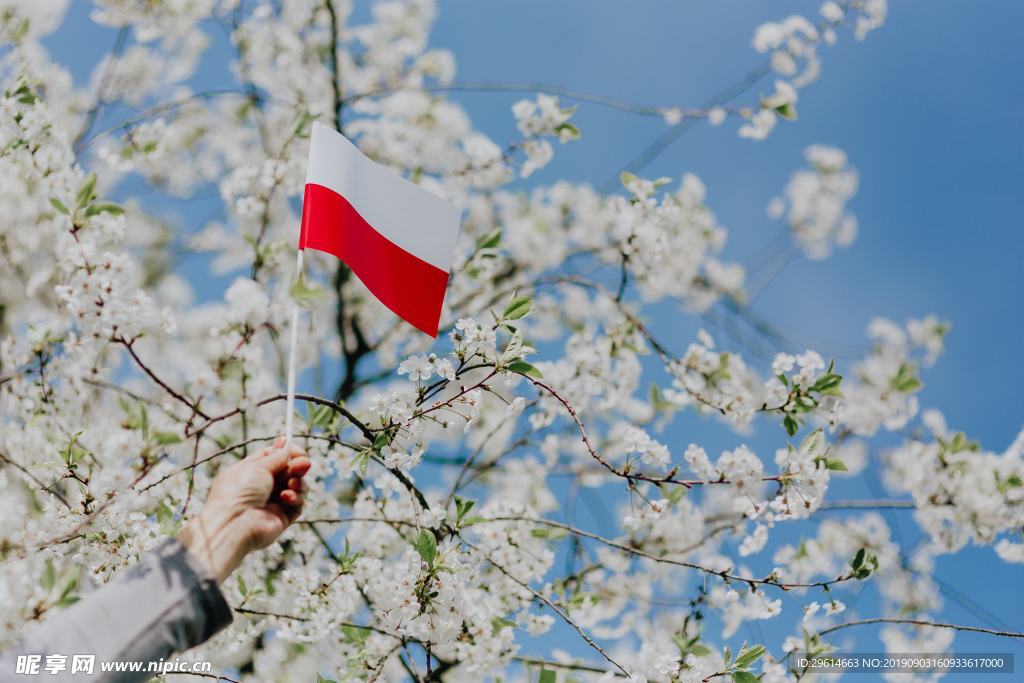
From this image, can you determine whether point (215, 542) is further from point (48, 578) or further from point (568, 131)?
point (568, 131)

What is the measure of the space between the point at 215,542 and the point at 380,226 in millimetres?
1209

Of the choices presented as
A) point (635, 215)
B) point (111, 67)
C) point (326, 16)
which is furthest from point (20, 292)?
point (635, 215)

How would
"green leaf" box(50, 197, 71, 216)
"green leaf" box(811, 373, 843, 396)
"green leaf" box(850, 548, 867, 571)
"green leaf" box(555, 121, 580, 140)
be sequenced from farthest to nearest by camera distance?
"green leaf" box(555, 121, 580, 140)
"green leaf" box(811, 373, 843, 396)
"green leaf" box(850, 548, 867, 571)
"green leaf" box(50, 197, 71, 216)

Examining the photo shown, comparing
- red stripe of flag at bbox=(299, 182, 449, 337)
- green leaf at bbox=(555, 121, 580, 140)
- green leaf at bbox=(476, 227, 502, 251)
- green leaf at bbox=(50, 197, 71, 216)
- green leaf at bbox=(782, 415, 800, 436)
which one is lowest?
green leaf at bbox=(782, 415, 800, 436)

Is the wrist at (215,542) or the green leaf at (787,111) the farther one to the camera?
the green leaf at (787,111)

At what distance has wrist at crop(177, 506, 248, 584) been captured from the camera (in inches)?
53.9

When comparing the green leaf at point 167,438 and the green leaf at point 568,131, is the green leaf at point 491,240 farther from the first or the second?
the green leaf at point 167,438

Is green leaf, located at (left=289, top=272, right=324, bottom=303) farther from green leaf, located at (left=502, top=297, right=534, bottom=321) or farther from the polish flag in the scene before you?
green leaf, located at (left=502, top=297, right=534, bottom=321)

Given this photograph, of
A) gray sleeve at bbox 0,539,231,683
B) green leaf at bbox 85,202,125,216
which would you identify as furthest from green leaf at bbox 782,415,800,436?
green leaf at bbox 85,202,125,216

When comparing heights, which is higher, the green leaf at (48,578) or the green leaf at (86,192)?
the green leaf at (86,192)

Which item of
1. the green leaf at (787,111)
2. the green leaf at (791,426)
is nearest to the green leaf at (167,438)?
the green leaf at (791,426)

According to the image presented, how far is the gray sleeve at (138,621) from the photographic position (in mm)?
1166

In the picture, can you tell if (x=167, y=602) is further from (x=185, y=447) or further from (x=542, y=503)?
(x=542, y=503)

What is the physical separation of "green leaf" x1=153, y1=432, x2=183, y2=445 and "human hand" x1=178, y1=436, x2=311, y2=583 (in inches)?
19.2
